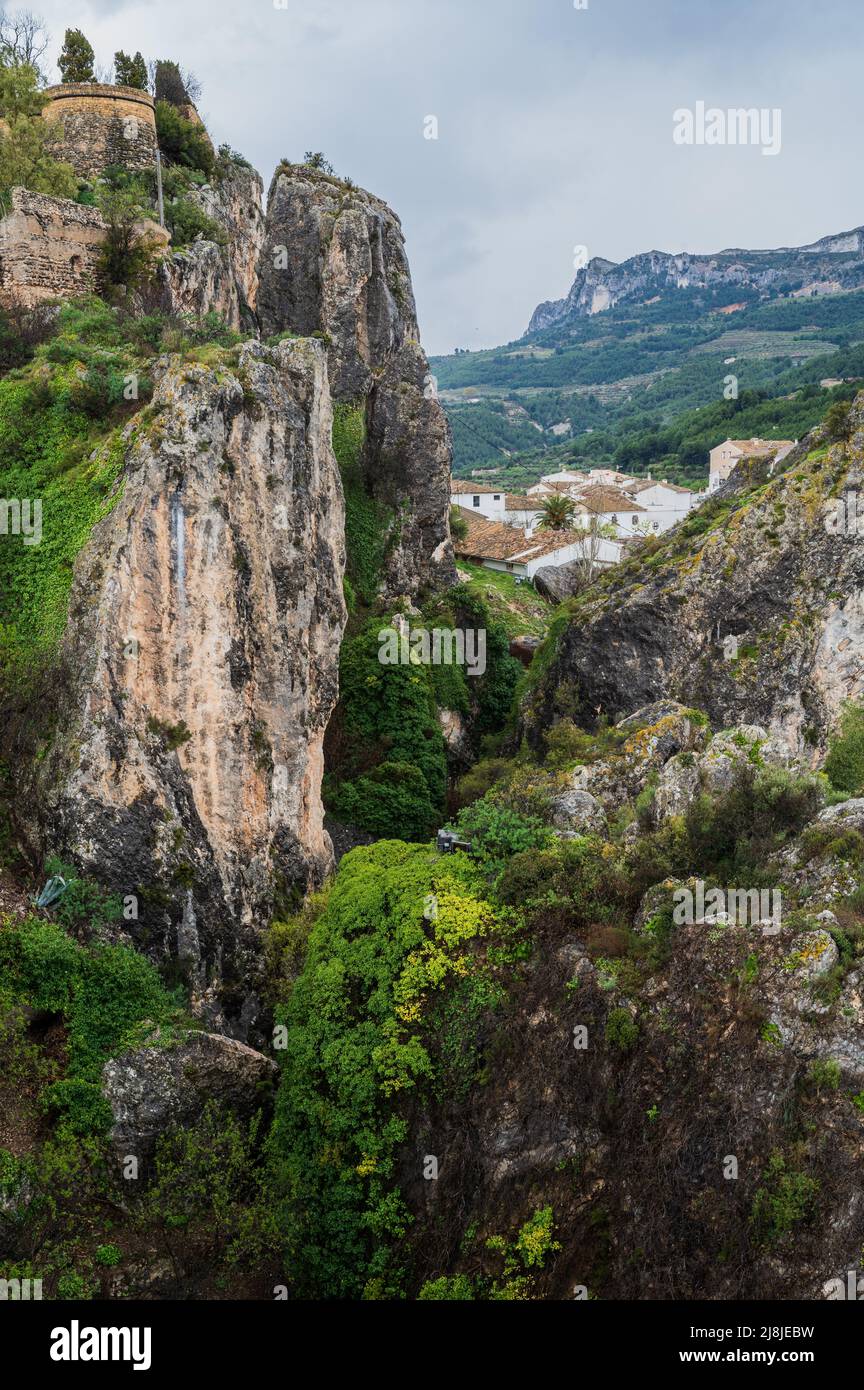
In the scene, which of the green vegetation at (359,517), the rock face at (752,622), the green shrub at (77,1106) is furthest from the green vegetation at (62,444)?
the rock face at (752,622)

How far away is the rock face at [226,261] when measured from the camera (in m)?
34.2

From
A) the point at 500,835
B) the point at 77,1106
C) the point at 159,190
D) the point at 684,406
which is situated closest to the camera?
the point at 77,1106

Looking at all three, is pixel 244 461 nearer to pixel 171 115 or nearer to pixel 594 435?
pixel 171 115

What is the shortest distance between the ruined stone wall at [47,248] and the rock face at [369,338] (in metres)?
12.0

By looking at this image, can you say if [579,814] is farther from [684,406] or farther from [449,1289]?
[684,406]

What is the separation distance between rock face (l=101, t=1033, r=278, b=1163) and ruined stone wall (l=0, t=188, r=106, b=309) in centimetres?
2285

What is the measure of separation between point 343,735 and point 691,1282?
23469 millimetres

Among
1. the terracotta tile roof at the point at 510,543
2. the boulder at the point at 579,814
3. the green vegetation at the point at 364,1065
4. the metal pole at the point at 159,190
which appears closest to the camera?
the green vegetation at the point at 364,1065

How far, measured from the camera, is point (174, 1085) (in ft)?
62.0

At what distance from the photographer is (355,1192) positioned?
15.8 m

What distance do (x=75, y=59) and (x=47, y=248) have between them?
Answer: 63.7ft

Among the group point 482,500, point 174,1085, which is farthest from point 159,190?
point 482,500

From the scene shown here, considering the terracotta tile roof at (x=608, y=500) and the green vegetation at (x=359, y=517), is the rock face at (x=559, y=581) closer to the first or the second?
the green vegetation at (x=359, y=517)

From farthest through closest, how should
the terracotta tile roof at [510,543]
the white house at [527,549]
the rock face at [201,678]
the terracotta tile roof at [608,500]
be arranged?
the terracotta tile roof at [608,500] → the terracotta tile roof at [510,543] → the white house at [527,549] → the rock face at [201,678]
